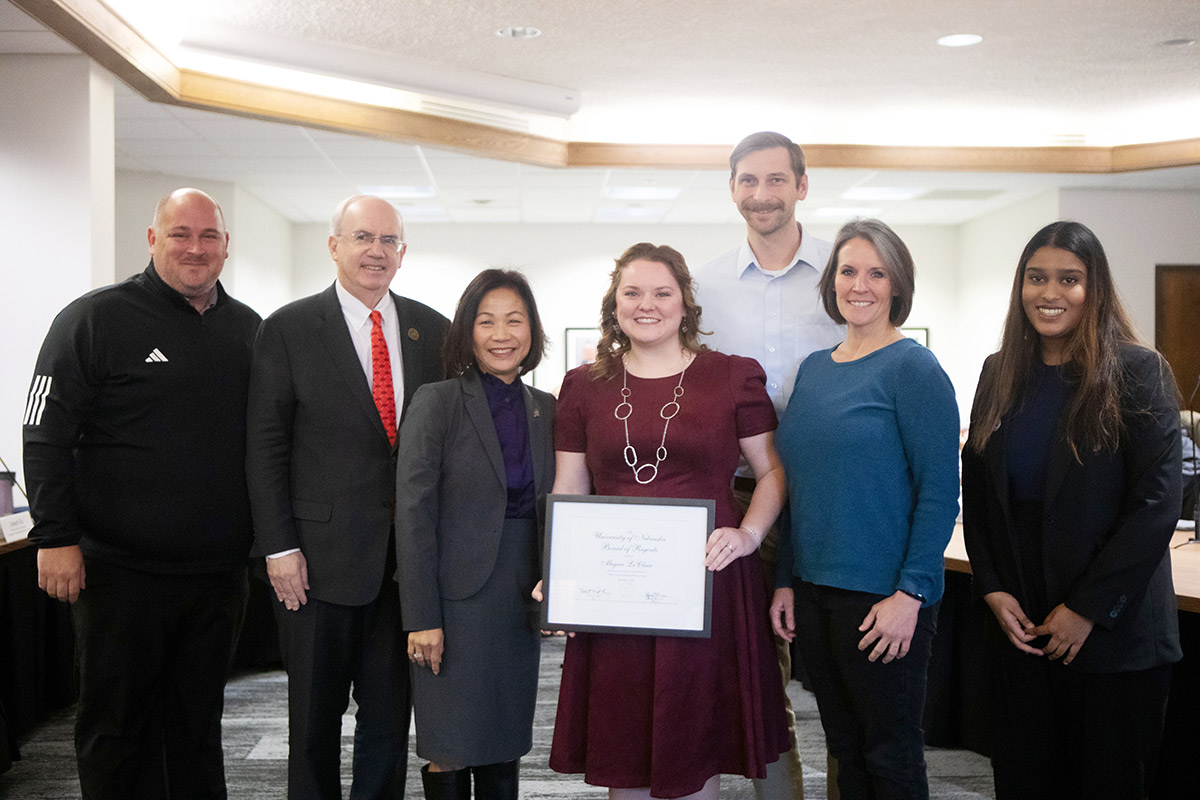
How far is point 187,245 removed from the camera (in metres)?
2.38

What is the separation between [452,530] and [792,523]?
2.47 ft

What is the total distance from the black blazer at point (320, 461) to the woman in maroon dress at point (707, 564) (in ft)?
1.63

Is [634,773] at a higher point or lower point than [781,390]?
lower

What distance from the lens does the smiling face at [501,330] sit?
2.11m

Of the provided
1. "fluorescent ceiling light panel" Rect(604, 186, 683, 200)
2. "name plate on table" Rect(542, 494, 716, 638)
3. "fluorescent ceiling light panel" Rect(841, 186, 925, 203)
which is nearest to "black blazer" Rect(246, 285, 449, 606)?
"name plate on table" Rect(542, 494, 716, 638)

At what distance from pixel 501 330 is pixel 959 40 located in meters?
4.67

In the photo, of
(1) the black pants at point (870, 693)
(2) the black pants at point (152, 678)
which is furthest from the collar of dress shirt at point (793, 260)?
(2) the black pants at point (152, 678)

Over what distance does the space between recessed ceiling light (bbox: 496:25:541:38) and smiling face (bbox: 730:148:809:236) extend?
3340 mm

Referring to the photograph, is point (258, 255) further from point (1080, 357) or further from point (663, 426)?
point (1080, 357)

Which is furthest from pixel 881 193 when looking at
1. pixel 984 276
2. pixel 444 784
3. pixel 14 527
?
pixel 444 784

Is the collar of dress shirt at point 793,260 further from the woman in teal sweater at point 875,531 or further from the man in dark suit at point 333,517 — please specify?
the man in dark suit at point 333,517

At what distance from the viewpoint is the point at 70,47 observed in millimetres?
4574

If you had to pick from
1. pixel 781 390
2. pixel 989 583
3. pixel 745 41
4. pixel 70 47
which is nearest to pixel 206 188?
pixel 70 47

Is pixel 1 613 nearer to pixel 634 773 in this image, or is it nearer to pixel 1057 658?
pixel 634 773
